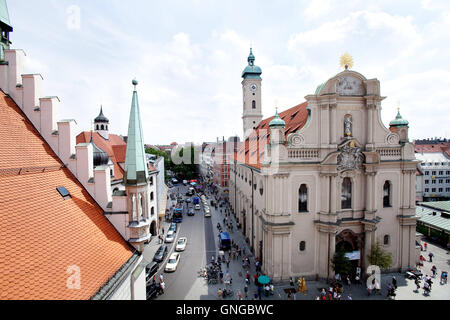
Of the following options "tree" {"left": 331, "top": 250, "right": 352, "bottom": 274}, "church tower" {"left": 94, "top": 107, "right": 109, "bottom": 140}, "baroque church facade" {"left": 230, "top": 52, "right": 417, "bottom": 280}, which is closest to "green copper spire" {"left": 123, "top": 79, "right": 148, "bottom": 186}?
"baroque church facade" {"left": 230, "top": 52, "right": 417, "bottom": 280}

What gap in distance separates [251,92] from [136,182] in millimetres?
36323

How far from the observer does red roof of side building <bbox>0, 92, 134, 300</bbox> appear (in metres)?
5.02

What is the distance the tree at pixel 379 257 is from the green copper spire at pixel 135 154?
20.7 meters

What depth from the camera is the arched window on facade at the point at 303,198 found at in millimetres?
21078

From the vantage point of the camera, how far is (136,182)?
870 centimetres

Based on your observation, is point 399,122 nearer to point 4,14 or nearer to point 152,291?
point 152,291

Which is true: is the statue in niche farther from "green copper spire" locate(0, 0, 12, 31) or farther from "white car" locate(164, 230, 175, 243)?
"white car" locate(164, 230, 175, 243)

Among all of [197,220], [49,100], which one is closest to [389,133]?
[49,100]

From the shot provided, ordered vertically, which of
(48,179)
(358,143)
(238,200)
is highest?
(358,143)

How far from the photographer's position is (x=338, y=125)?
21.3 m

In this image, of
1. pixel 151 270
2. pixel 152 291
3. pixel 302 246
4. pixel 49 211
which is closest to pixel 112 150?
pixel 151 270

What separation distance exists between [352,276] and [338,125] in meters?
13.7
